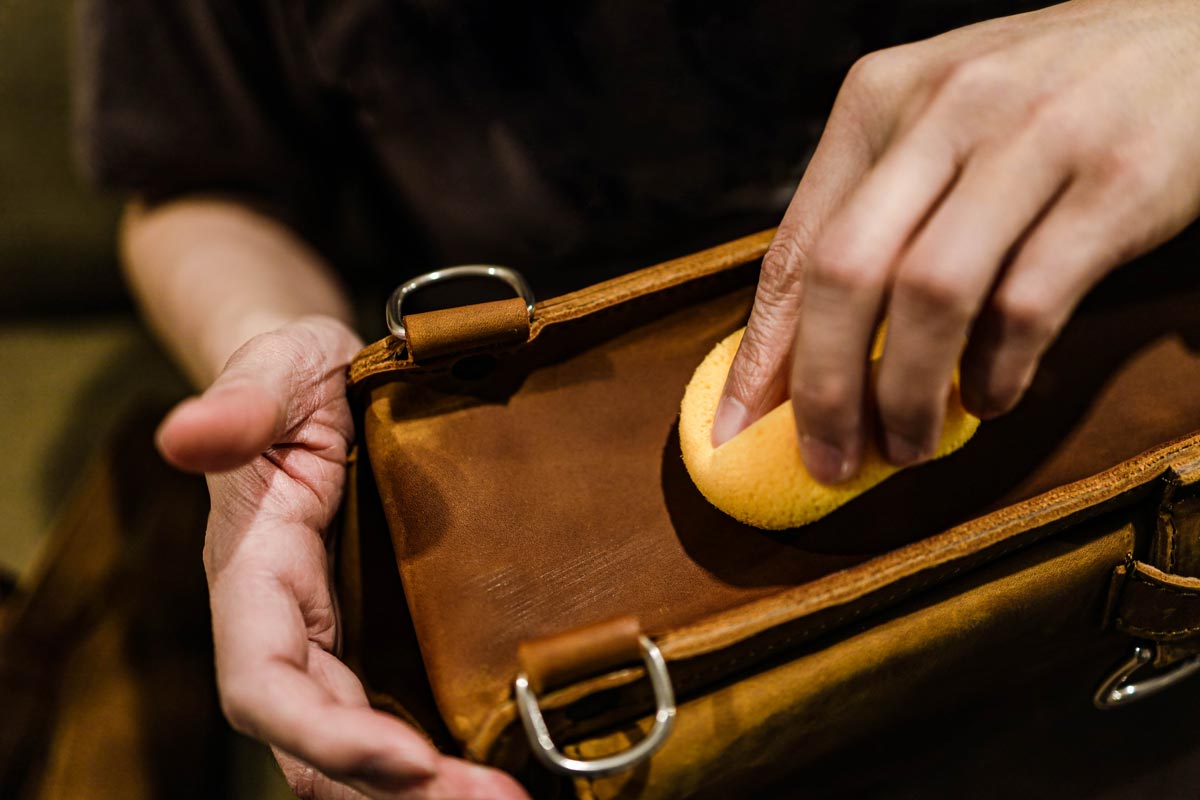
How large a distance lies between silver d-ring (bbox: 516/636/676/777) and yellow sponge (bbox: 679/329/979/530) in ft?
0.36

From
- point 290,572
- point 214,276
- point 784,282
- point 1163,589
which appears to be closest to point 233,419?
point 290,572

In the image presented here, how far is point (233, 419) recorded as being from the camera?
1.42 feet

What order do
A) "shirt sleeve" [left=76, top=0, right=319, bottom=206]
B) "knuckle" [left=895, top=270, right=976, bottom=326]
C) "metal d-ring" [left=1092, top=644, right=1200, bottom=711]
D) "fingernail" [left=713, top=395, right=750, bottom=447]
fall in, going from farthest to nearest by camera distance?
1. "shirt sleeve" [left=76, top=0, right=319, bottom=206]
2. "metal d-ring" [left=1092, top=644, right=1200, bottom=711]
3. "fingernail" [left=713, top=395, right=750, bottom=447]
4. "knuckle" [left=895, top=270, right=976, bottom=326]

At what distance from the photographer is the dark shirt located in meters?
0.67

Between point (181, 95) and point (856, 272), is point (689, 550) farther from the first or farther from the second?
point (181, 95)

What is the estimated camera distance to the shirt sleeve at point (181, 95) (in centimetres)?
71

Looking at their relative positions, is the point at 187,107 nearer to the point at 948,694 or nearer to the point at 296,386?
the point at 296,386

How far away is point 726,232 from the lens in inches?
32.5

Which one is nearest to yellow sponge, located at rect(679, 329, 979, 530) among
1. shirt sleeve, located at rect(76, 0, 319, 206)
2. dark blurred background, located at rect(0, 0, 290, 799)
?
shirt sleeve, located at rect(76, 0, 319, 206)

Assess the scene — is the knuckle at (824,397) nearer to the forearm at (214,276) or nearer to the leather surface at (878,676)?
the leather surface at (878,676)

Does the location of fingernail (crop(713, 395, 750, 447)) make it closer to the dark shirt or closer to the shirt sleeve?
the dark shirt

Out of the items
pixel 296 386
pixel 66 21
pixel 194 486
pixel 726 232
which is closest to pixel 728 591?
pixel 296 386

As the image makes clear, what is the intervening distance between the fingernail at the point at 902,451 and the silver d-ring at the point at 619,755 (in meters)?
0.17

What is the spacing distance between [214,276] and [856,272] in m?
0.63
